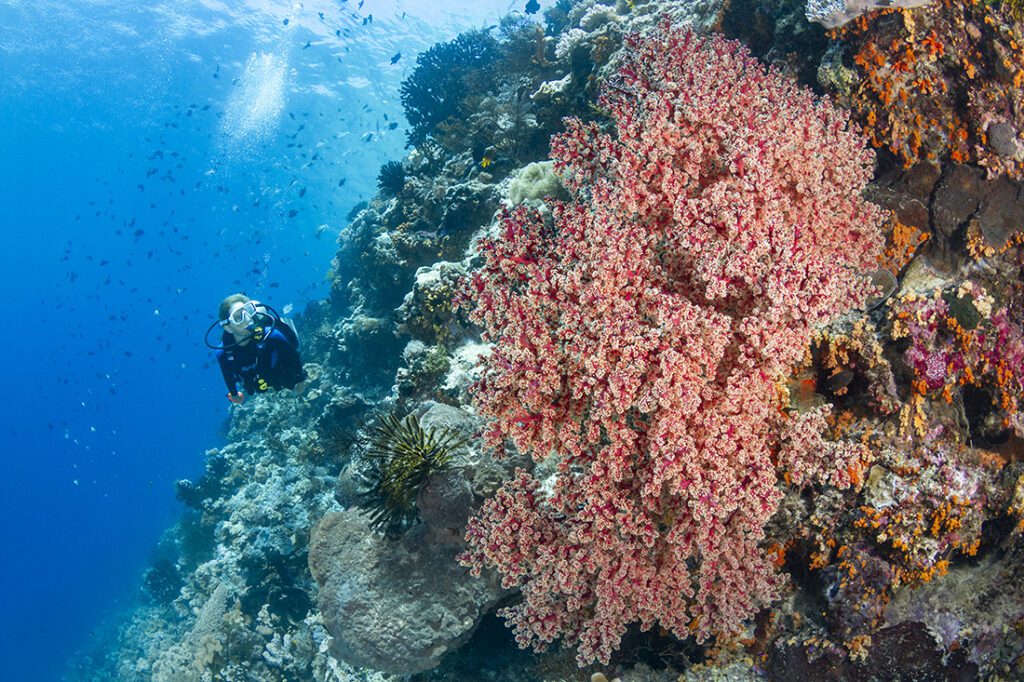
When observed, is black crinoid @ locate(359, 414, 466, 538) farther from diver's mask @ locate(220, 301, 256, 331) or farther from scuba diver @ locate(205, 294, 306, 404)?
diver's mask @ locate(220, 301, 256, 331)

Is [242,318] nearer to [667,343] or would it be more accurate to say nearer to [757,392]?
[667,343]

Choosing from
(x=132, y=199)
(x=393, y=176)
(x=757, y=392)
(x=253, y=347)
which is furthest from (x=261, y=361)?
(x=132, y=199)

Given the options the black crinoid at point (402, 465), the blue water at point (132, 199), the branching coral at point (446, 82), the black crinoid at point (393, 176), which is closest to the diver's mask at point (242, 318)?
the black crinoid at point (393, 176)

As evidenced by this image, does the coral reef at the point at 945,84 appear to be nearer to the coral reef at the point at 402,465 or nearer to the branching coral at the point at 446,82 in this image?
the coral reef at the point at 402,465

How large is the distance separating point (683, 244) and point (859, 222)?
6.02 feet

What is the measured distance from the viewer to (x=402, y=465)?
4.90 metres

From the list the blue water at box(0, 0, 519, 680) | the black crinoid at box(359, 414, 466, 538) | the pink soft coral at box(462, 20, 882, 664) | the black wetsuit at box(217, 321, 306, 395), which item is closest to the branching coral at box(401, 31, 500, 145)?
the black wetsuit at box(217, 321, 306, 395)

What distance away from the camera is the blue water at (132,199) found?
128ft

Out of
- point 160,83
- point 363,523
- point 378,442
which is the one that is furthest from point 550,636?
point 160,83

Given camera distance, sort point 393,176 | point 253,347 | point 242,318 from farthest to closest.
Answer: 1. point 393,176
2. point 253,347
3. point 242,318

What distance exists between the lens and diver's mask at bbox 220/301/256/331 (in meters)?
9.48

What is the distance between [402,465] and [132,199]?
393ft

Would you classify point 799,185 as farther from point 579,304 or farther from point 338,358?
point 338,358

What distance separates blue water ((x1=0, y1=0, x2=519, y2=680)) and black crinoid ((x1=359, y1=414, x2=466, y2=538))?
23.6 m
